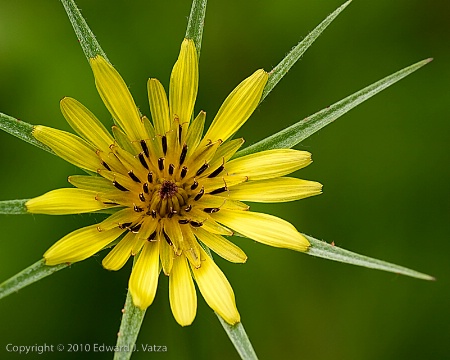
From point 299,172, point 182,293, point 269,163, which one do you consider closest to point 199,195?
point 269,163

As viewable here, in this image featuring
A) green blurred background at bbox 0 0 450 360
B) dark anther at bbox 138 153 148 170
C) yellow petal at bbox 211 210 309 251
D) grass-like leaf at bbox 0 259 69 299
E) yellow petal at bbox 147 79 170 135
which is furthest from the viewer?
green blurred background at bbox 0 0 450 360

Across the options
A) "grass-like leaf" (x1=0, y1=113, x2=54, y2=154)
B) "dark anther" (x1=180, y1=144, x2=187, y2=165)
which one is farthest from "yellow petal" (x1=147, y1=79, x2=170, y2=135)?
"grass-like leaf" (x1=0, y1=113, x2=54, y2=154)

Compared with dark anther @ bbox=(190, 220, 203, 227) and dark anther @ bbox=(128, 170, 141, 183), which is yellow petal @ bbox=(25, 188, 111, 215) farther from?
dark anther @ bbox=(190, 220, 203, 227)

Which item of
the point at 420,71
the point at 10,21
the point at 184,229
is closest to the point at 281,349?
the point at 184,229

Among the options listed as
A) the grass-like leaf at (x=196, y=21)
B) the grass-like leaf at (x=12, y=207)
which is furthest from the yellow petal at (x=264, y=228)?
the grass-like leaf at (x=12, y=207)

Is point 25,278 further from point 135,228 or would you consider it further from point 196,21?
point 196,21

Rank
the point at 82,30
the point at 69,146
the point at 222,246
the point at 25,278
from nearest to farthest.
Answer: the point at 25,278 < the point at 82,30 < the point at 69,146 < the point at 222,246

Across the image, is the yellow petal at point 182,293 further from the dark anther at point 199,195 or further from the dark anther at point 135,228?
the dark anther at point 199,195
